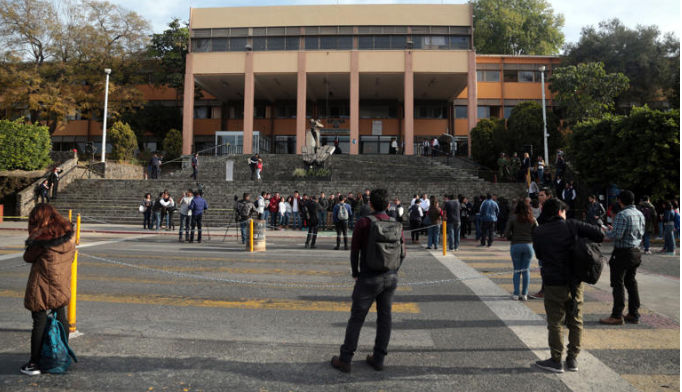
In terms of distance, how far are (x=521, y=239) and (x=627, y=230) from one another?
1629 millimetres

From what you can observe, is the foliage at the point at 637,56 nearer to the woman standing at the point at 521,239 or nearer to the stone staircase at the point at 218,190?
the stone staircase at the point at 218,190

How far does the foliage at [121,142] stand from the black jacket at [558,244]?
106ft

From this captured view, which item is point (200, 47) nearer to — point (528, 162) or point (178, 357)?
point (528, 162)

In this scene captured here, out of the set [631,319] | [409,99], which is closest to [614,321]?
[631,319]

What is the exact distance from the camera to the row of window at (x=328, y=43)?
113ft

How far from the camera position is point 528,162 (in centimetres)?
2172

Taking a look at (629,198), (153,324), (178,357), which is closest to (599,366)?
(629,198)

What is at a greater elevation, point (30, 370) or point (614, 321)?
point (614, 321)

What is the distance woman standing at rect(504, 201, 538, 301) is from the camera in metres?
6.83

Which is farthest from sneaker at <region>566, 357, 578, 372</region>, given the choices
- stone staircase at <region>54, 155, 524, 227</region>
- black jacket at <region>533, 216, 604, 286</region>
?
stone staircase at <region>54, 155, 524, 227</region>

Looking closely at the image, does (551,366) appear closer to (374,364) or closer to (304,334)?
(374,364)

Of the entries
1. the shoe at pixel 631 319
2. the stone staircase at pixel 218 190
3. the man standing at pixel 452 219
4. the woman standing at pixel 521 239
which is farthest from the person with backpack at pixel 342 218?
the stone staircase at pixel 218 190

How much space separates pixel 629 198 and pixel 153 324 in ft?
22.5

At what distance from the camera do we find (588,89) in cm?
2838
